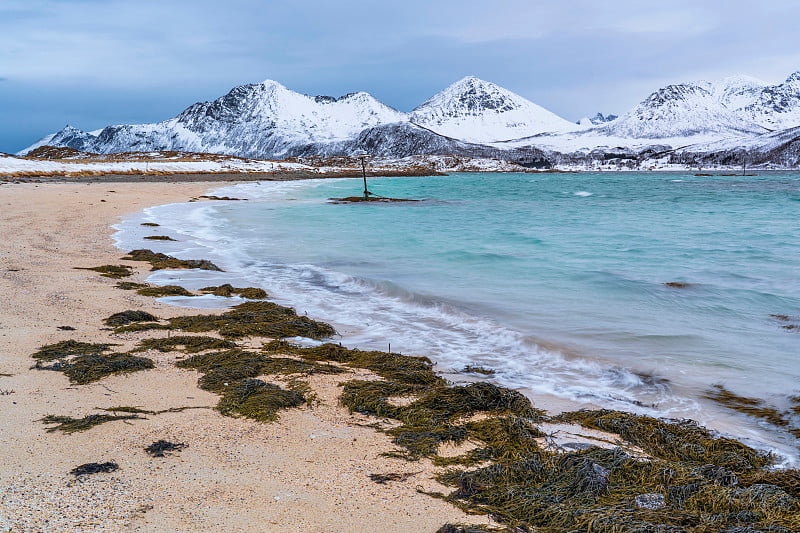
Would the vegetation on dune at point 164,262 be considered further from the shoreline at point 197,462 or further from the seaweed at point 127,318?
the shoreline at point 197,462

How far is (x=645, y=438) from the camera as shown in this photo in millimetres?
4598

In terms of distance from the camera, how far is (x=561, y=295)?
11547 millimetres

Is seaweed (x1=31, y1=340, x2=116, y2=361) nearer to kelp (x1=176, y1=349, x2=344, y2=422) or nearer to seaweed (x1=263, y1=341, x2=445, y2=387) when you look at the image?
kelp (x1=176, y1=349, x2=344, y2=422)

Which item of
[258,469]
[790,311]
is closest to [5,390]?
[258,469]

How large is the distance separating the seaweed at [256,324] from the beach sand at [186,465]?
3.54 ft

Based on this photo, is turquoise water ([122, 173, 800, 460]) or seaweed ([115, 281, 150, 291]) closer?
turquoise water ([122, 173, 800, 460])

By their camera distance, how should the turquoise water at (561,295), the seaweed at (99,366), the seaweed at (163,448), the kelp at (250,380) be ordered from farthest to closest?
1. the turquoise water at (561,295)
2. the seaweed at (99,366)
3. the kelp at (250,380)
4. the seaweed at (163,448)

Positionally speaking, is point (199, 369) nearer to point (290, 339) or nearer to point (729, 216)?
point (290, 339)

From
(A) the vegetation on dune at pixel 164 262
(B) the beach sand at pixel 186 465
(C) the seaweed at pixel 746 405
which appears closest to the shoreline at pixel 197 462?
(B) the beach sand at pixel 186 465

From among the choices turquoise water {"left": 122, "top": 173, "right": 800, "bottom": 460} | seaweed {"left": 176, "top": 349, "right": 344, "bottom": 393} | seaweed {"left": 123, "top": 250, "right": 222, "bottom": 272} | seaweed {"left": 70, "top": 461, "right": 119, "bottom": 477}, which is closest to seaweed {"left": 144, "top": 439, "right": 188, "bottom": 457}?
seaweed {"left": 70, "top": 461, "right": 119, "bottom": 477}

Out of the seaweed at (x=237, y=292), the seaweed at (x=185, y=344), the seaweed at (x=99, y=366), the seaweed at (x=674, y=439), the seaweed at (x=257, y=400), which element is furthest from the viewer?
the seaweed at (x=237, y=292)

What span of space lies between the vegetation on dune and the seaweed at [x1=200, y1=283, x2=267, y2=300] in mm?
2412

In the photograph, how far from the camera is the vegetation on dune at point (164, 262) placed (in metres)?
12.1

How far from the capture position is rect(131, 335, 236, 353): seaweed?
6.28 meters
